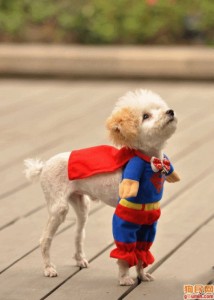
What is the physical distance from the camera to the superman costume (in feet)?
12.9

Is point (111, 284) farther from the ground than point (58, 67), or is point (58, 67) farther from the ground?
point (58, 67)

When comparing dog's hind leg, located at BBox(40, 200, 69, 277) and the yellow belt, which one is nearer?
the yellow belt

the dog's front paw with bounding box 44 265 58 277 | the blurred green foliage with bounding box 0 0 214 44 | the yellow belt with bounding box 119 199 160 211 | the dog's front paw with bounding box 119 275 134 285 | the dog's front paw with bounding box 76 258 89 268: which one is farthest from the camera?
the blurred green foliage with bounding box 0 0 214 44

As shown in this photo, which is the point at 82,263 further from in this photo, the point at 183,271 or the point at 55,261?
the point at 183,271

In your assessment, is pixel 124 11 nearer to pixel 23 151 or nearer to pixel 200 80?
pixel 200 80

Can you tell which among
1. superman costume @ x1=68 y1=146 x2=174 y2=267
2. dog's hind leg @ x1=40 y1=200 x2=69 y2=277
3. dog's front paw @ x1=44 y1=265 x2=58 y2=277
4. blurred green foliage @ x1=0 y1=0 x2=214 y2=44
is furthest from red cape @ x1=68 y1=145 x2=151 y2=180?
blurred green foliage @ x1=0 y1=0 x2=214 y2=44

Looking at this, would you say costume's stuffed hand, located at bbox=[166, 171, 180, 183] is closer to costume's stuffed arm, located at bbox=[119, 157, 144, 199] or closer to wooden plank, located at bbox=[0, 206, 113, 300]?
costume's stuffed arm, located at bbox=[119, 157, 144, 199]

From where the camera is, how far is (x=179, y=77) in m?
9.11

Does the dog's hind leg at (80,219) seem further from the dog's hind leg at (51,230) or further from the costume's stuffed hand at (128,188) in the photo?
the costume's stuffed hand at (128,188)

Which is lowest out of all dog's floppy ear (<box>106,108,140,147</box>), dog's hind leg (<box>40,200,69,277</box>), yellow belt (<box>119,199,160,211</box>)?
dog's hind leg (<box>40,200,69,277</box>)

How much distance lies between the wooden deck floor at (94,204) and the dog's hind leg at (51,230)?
50mm

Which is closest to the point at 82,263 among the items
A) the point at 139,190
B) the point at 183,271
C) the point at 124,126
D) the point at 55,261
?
the point at 55,261

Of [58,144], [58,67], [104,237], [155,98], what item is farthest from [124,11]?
[155,98]

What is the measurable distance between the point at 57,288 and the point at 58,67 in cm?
550
